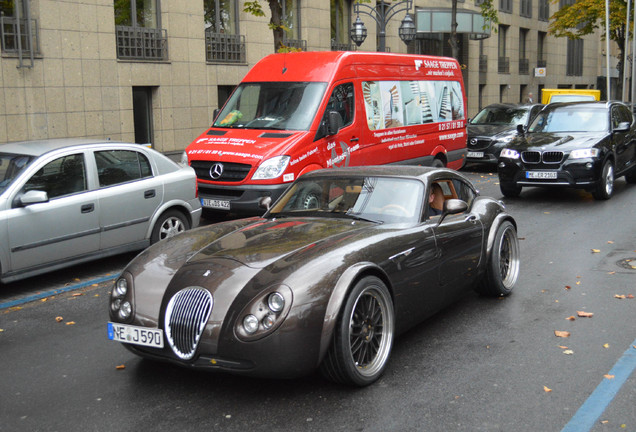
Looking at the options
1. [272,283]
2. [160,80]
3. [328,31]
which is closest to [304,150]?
[272,283]

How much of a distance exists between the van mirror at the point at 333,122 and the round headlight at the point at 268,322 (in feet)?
23.9

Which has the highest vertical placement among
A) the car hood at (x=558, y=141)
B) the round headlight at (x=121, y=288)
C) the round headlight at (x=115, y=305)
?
the car hood at (x=558, y=141)

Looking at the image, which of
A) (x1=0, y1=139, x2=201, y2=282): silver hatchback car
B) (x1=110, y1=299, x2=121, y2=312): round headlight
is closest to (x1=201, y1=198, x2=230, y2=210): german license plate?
(x1=0, y1=139, x2=201, y2=282): silver hatchback car

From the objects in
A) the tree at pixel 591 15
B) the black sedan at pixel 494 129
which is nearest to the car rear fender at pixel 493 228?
the black sedan at pixel 494 129

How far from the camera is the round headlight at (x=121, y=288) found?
4.85 m

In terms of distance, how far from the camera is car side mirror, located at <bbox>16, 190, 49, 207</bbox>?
7.20 m

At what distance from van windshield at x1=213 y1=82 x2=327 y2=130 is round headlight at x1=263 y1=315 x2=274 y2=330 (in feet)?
23.4

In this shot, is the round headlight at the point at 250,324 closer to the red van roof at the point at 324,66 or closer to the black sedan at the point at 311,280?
the black sedan at the point at 311,280

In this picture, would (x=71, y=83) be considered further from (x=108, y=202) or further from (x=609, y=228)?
(x=609, y=228)

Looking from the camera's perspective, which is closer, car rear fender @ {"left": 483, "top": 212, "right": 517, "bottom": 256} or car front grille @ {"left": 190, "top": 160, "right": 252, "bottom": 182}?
car rear fender @ {"left": 483, "top": 212, "right": 517, "bottom": 256}

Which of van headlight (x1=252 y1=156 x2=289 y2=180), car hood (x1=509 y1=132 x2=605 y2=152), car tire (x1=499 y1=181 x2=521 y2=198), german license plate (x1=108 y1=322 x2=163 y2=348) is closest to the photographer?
german license plate (x1=108 y1=322 x2=163 y2=348)

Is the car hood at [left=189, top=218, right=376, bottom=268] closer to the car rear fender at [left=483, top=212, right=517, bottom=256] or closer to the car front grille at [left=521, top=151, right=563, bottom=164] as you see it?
the car rear fender at [left=483, top=212, right=517, bottom=256]

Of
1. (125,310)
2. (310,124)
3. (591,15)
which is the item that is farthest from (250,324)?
(591,15)

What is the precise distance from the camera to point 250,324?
4281 millimetres
